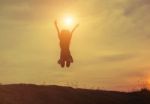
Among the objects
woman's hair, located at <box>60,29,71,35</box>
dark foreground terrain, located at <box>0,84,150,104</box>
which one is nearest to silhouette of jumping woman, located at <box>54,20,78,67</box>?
woman's hair, located at <box>60,29,71,35</box>

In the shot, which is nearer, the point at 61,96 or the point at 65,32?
the point at 65,32

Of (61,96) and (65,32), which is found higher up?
(65,32)

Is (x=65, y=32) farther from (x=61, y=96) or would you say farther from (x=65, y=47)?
(x=61, y=96)

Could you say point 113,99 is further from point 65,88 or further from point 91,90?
point 65,88

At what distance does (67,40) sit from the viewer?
3309cm

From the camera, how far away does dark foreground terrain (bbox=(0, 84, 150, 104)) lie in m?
37.3

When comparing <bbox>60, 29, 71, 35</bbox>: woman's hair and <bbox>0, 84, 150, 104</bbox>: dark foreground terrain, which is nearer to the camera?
<bbox>60, 29, 71, 35</bbox>: woman's hair

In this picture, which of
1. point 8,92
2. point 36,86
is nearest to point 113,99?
point 36,86

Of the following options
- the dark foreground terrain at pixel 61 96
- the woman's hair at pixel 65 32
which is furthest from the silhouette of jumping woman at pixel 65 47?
the dark foreground terrain at pixel 61 96

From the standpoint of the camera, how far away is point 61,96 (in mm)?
41000

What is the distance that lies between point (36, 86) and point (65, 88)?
9.83 ft

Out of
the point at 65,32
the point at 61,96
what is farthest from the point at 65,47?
the point at 61,96

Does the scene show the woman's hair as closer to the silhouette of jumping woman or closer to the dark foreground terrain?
the silhouette of jumping woman

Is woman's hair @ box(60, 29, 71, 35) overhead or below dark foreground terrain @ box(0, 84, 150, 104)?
overhead
